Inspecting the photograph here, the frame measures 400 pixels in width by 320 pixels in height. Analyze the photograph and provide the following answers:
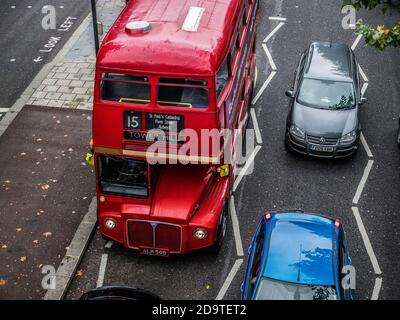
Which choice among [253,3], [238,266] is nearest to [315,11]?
[253,3]

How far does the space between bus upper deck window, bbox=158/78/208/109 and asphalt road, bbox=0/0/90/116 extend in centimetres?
808

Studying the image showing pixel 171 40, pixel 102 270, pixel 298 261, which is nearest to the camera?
pixel 298 261

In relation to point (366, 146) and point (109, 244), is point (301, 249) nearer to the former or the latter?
point (109, 244)

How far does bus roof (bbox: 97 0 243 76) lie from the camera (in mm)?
10867

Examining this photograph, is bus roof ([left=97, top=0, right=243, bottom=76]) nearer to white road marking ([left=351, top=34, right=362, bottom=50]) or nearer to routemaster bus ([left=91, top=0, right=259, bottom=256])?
routemaster bus ([left=91, top=0, right=259, bottom=256])

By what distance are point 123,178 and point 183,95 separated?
217 cm

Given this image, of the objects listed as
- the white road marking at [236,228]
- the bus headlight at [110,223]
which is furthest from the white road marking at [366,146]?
the bus headlight at [110,223]

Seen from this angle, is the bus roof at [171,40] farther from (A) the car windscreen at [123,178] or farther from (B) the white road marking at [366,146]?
(B) the white road marking at [366,146]

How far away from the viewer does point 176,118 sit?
11.1 metres

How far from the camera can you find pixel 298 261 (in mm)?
10773

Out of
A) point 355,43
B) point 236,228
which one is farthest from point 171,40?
point 355,43

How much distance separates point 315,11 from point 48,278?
15620mm

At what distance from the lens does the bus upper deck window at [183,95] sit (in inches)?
434

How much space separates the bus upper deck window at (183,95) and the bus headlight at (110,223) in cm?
290
